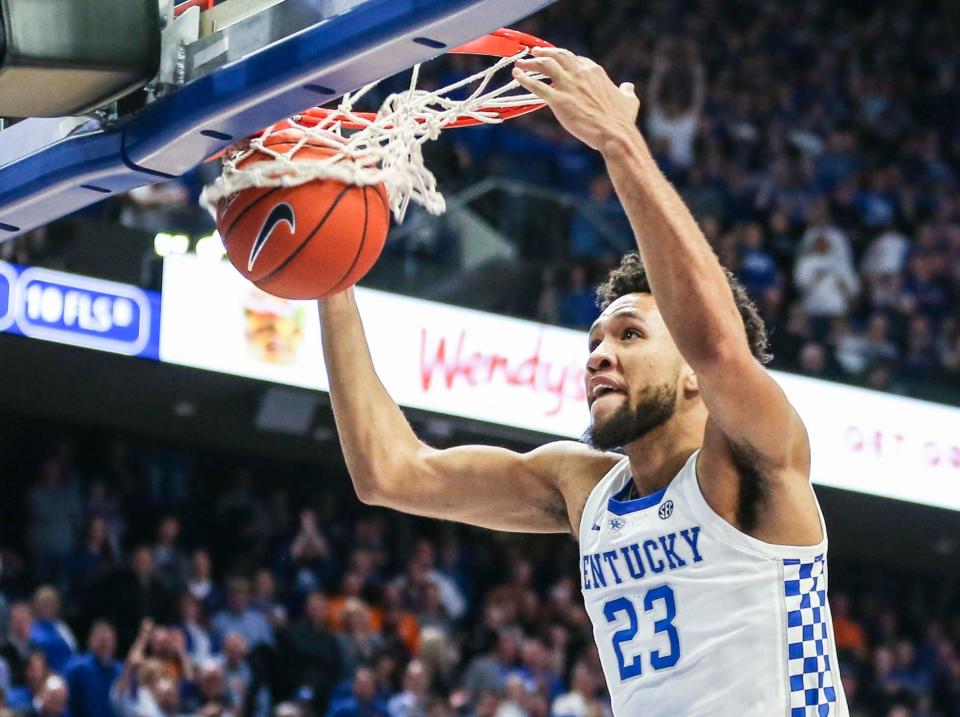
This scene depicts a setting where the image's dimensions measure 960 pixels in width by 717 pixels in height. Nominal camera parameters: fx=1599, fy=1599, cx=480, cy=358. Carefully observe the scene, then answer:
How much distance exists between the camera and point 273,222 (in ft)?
10.7

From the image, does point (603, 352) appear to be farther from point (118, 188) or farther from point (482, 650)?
point (482, 650)

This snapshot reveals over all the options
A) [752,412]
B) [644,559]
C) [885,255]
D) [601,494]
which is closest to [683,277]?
[752,412]

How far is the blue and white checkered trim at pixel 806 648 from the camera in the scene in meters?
3.04

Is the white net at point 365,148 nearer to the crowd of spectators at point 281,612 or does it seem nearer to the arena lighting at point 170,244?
the crowd of spectators at point 281,612

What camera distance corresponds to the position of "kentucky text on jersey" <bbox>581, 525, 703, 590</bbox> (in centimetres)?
310

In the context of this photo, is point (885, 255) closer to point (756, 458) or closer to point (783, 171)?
point (783, 171)

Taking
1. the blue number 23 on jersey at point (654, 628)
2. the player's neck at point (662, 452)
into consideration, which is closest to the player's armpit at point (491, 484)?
the player's neck at point (662, 452)

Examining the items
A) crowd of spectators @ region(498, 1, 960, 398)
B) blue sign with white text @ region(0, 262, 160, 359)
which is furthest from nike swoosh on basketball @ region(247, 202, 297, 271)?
crowd of spectators @ region(498, 1, 960, 398)

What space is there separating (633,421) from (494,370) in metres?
7.62

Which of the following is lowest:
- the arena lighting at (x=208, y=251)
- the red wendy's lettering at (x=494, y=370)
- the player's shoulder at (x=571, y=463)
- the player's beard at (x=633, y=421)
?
the red wendy's lettering at (x=494, y=370)

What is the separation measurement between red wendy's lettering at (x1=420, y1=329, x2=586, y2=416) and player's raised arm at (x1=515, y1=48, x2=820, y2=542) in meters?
7.69

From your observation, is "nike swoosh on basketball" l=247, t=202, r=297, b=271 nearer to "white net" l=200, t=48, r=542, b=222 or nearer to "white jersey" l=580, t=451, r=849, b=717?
"white net" l=200, t=48, r=542, b=222

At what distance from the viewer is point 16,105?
327 centimetres

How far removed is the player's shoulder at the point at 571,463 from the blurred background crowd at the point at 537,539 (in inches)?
183
